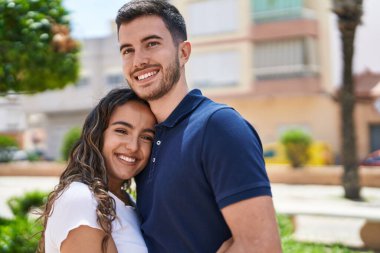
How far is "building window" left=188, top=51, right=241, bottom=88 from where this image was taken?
29.7 metres

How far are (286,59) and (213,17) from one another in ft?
Answer: 14.3

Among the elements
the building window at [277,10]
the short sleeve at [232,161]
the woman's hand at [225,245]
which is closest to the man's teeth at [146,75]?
the short sleeve at [232,161]

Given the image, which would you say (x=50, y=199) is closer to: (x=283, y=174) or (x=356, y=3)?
(x=356, y=3)

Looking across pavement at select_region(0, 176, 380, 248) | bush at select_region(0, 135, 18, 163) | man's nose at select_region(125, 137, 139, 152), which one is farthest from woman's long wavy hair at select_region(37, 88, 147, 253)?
bush at select_region(0, 135, 18, 163)

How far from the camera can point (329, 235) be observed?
9.41 metres

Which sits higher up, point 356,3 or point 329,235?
point 356,3

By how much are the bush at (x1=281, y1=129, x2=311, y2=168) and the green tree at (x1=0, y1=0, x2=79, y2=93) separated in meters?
15.3

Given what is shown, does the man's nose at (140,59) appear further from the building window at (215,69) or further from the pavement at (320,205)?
the building window at (215,69)

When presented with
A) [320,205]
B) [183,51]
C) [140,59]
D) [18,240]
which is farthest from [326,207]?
[140,59]

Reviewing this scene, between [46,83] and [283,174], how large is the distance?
15579mm

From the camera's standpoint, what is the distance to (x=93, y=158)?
266 cm

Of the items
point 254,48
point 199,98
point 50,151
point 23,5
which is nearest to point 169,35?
point 199,98

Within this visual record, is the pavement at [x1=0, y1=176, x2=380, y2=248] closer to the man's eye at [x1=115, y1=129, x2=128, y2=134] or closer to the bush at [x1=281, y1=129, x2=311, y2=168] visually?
the bush at [x1=281, y1=129, x2=311, y2=168]

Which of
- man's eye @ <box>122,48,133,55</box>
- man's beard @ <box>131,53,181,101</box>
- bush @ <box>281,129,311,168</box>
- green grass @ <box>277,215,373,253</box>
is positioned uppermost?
man's eye @ <box>122,48,133,55</box>
